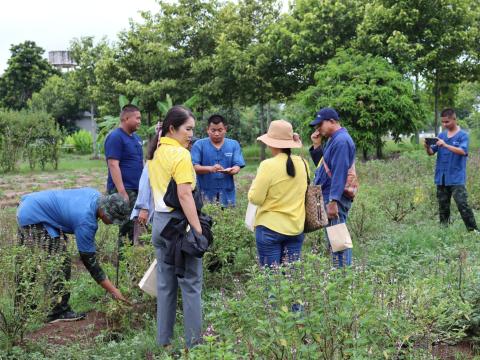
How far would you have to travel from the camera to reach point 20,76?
48000mm

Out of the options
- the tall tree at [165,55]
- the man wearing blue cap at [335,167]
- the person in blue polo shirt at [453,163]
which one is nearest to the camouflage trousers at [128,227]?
the man wearing blue cap at [335,167]

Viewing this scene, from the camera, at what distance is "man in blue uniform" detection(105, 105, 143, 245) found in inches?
235

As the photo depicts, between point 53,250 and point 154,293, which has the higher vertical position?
point 53,250

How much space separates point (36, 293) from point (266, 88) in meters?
21.4

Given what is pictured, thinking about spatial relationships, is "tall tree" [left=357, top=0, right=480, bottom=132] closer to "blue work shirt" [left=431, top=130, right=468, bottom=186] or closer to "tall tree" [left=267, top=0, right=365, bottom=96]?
"tall tree" [left=267, top=0, right=365, bottom=96]

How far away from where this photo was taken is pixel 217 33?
2548cm

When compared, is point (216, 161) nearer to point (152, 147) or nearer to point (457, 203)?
point (152, 147)

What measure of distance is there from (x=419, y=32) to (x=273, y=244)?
64.8 feet

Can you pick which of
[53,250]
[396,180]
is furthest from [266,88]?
[53,250]

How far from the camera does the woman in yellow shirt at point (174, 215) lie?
3768 mm

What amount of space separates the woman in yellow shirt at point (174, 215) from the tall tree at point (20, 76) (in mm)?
47510

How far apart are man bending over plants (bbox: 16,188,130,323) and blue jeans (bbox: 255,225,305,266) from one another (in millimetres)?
1090

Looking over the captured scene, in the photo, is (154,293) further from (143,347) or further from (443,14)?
(443,14)

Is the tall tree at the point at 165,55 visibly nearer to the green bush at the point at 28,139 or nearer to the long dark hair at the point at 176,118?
the green bush at the point at 28,139
